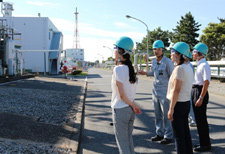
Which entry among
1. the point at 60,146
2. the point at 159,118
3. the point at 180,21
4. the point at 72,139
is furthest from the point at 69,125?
the point at 180,21

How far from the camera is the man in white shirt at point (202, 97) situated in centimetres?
443

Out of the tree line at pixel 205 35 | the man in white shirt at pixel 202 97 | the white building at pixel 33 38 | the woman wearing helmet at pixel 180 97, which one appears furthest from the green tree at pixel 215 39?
the woman wearing helmet at pixel 180 97

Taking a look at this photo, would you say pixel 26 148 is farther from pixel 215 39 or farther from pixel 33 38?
pixel 215 39

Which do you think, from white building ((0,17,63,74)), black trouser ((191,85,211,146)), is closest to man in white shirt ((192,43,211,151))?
black trouser ((191,85,211,146))

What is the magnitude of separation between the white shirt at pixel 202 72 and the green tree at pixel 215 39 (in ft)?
137

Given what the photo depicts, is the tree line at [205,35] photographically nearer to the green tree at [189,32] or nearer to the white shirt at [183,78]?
the green tree at [189,32]

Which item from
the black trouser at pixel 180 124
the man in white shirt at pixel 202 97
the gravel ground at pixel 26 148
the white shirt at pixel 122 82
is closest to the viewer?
the white shirt at pixel 122 82

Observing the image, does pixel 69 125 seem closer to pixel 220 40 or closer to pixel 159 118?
pixel 159 118

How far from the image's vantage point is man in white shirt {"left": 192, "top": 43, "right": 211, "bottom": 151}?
14.5ft

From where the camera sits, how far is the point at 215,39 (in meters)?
43.9

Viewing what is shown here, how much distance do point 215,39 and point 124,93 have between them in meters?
45.3

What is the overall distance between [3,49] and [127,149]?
742 inches

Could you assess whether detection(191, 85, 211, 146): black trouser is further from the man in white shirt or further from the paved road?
the paved road

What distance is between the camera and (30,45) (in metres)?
41.2
